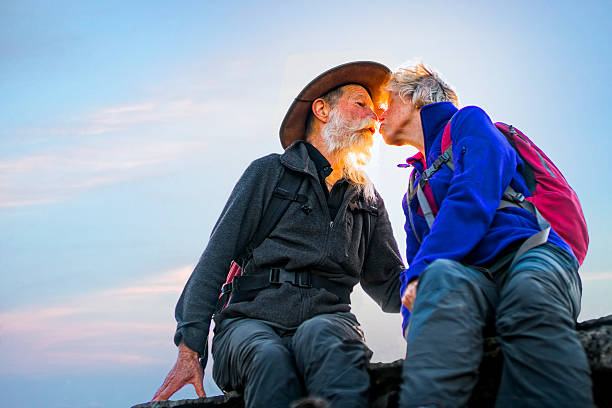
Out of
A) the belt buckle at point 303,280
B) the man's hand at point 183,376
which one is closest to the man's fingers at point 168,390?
the man's hand at point 183,376

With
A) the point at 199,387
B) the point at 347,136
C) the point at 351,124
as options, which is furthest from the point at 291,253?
the point at 351,124

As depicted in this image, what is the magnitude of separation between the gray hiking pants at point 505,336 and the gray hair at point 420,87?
187 centimetres

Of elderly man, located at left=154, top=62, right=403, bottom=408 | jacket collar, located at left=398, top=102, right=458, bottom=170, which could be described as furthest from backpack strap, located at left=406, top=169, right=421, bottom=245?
elderly man, located at left=154, top=62, right=403, bottom=408

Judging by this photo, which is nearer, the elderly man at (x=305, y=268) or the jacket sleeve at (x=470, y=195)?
the jacket sleeve at (x=470, y=195)

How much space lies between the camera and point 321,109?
5.44 m

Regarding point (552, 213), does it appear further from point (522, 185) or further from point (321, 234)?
point (321, 234)

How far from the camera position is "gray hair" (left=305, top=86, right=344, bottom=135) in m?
5.43

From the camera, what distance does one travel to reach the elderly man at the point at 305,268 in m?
3.38

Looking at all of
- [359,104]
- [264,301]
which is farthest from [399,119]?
[264,301]

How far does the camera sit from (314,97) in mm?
5477

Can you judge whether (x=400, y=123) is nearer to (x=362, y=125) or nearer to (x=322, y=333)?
(x=362, y=125)

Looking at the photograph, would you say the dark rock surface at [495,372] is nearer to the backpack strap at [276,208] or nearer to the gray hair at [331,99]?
the backpack strap at [276,208]

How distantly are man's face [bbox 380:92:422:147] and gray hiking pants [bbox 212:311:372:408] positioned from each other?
1615mm

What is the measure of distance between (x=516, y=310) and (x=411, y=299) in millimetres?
614
